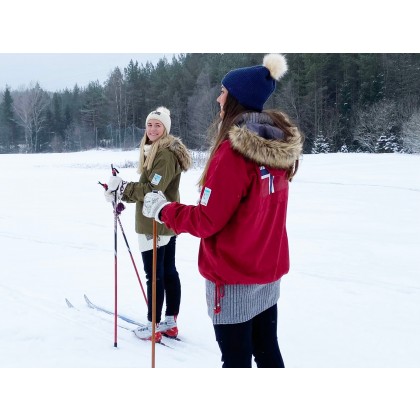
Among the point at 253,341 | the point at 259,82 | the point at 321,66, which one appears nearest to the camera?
the point at 259,82

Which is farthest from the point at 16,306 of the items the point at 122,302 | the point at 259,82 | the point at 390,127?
the point at 390,127

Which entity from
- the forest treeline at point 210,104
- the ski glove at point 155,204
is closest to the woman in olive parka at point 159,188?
the ski glove at point 155,204

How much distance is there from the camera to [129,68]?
113ft

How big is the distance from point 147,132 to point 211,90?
27746 mm

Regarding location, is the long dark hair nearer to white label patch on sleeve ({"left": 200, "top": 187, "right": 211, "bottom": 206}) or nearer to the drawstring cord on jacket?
white label patch on sleeve ({"left": 200, "top": 187, "right": 211, "bottom": 206})

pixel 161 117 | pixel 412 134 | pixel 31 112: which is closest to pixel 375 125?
pixel 412 134

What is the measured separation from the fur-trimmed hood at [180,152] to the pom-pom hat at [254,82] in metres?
1.22

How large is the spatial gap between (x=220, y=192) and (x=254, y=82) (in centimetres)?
48

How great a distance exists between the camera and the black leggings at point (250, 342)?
6.43 ft

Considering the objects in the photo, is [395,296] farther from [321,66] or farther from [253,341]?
[321,66]

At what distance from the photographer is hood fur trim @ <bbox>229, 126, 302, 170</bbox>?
1745 millimetres

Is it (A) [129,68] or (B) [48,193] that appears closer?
(B) [48,193]

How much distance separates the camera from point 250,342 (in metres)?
2.00

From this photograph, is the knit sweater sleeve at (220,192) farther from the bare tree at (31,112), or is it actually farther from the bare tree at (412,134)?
the bare tree at (31,112)
